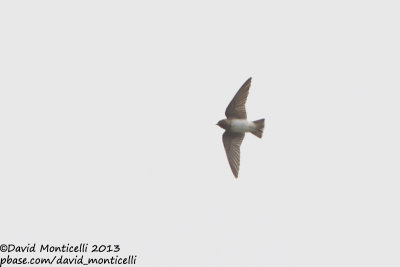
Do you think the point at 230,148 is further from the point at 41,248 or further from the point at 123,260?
the point at 41,248

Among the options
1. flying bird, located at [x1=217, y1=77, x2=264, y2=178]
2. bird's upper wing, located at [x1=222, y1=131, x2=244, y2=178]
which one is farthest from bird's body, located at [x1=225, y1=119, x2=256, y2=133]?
bird's upper wing, located at [x1=222, y1=131, x2=244, y2=178]

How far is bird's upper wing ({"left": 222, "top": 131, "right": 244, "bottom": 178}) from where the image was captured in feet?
27.6

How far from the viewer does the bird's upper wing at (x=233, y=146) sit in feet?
27.6

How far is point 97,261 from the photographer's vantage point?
9.02 metres

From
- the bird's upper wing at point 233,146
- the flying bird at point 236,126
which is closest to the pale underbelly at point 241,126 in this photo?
the flying bird at point 236,126

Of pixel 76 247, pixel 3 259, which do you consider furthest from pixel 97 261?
pixel 3 259

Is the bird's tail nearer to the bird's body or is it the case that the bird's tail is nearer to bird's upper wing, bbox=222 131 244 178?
the bird's body

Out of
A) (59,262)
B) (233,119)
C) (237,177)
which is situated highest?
(233,119)

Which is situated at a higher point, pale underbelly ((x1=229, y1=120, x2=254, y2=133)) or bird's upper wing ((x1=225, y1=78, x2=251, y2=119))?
bird's upper wing ((x1=225, y1=78, x2=251, y2=119))

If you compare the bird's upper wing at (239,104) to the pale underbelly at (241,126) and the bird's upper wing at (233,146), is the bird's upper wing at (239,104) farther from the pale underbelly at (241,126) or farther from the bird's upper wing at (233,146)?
the bird's upper wing at (233,146)

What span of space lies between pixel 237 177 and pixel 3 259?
11.6 ft

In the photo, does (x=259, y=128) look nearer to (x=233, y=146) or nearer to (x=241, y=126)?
(x=241, y=126)

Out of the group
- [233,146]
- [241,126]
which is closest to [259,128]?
[241,126]

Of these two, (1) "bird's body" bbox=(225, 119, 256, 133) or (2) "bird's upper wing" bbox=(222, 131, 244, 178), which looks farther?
(2) "bird's upper wing" bbox=(222, 131, 244, 178)
